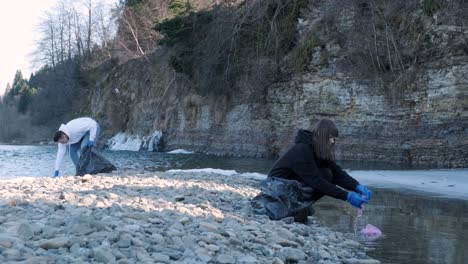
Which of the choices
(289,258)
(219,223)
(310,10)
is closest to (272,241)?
(289,258)

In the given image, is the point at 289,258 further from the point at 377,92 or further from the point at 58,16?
the point at 58,16

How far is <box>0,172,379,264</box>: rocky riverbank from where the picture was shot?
4.14m

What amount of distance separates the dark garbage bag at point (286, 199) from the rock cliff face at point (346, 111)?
39.6ft

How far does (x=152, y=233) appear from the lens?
195 inches

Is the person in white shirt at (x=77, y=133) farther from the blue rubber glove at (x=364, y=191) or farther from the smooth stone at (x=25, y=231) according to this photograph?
the smooth stone at (x=25, y=231)

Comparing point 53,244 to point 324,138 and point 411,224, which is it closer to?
point 324,138

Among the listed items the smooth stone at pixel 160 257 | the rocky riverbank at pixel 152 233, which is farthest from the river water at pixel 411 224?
the smooth stone at pixel 160 257

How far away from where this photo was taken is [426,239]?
632 centimetres

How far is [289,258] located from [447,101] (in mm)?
14871

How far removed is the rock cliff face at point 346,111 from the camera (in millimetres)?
18000

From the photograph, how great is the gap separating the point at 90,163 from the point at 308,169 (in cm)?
698

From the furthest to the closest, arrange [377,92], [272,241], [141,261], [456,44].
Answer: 1. [377,92]
2. [456,44]
3. [272,241]
4. [141,261]

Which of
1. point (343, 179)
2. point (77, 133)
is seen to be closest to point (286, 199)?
point (343, 179)

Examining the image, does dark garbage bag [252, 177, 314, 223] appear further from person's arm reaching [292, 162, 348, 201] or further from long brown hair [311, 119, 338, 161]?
long brown hair [311, 119, 338, 161]
